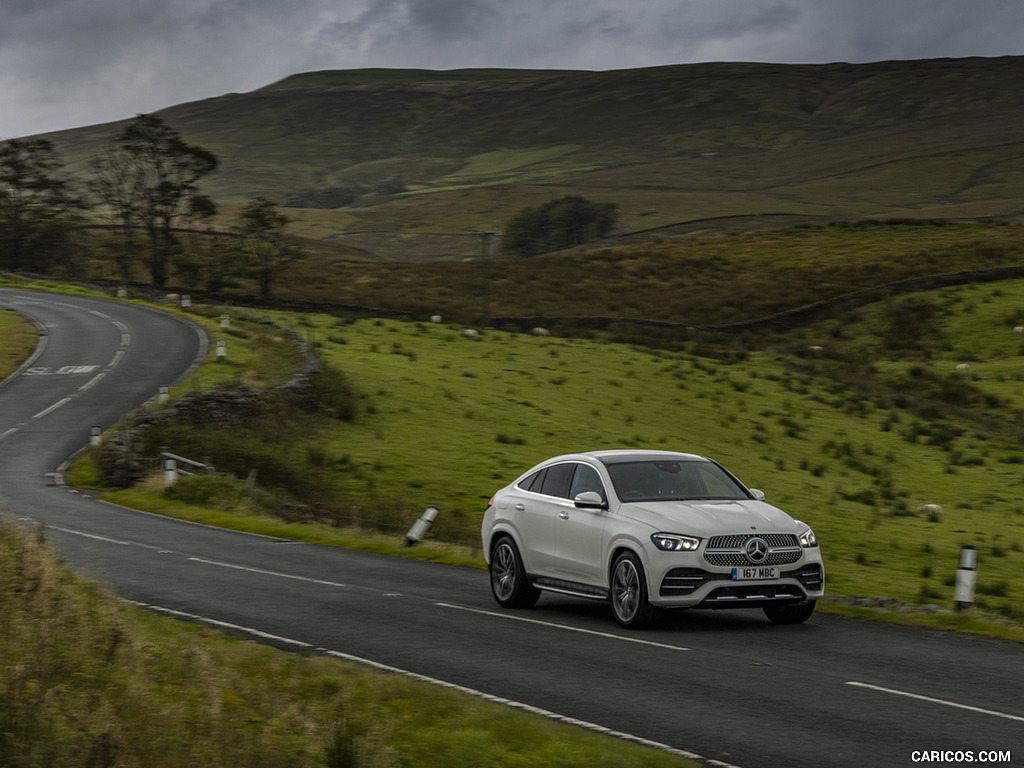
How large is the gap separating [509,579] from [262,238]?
70.1 meters

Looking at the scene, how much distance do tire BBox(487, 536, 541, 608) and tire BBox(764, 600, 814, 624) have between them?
2650 mm

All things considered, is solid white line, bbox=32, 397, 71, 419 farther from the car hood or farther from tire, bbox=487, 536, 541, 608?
the car hood

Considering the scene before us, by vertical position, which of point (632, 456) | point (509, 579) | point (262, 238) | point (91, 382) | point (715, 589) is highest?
point (262, 238)

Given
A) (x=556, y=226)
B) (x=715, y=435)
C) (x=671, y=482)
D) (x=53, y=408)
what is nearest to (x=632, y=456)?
(x=671, y=482)

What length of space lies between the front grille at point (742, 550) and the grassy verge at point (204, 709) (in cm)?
365

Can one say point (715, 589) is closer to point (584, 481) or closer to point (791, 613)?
point (791, 613)

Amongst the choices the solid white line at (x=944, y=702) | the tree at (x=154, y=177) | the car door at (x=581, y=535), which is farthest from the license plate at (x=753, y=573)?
the tree at (x=154, y=177)

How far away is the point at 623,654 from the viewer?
11305mm

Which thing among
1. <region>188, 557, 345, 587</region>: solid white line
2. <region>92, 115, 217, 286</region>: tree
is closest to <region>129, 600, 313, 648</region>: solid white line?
<region>188, 557, 345, 587</region>: solid white line

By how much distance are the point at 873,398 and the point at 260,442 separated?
87.2 ft

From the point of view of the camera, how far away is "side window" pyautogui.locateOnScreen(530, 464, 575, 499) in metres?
14.0

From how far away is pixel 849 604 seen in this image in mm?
14867

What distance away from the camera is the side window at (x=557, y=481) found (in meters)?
14.0

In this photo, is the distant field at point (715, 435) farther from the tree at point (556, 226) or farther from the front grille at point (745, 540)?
the tree at point (556, 226)
